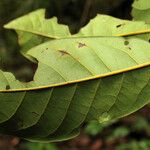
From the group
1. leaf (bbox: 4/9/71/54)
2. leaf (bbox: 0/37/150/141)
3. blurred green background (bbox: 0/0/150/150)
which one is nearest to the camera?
leaf (bbox: 0/37/150/141)

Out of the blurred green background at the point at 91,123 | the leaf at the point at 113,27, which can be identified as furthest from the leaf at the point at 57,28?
the blurred green background at the point at 91,123

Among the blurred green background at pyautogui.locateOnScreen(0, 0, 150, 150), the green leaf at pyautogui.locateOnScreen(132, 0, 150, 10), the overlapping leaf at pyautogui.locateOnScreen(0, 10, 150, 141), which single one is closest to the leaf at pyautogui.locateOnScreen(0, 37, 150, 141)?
the overlapping leaf at pyautogui.locateOnScreen(0, 10, 150, 141)

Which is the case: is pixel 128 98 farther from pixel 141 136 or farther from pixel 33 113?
pixel 141 136

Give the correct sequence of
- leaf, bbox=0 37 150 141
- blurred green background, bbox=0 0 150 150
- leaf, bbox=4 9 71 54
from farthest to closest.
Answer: blurred green background, bbox=0 0 150 150 → leaf, bbox=4 9 71 54 → leaf, bbox=0 37 150 141

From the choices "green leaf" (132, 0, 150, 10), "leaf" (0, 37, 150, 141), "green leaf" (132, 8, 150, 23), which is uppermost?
"green leaf" (132, 0, 150, 10)

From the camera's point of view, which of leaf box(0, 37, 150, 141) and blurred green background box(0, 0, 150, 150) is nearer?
leaf box(0, 37, 150, 141)

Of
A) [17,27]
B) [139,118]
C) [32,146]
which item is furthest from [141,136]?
[17,27]

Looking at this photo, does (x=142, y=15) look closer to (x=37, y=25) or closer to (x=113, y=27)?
(x=113, y=27)

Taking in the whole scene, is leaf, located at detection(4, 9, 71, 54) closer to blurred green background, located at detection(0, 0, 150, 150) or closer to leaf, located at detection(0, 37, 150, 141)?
leaf, located at detection(0, 37, 150, 141)

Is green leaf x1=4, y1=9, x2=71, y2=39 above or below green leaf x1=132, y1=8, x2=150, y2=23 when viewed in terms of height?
below

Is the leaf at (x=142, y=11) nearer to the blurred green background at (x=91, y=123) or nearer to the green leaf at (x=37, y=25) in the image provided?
the green leaf at (x=37, y=25)
